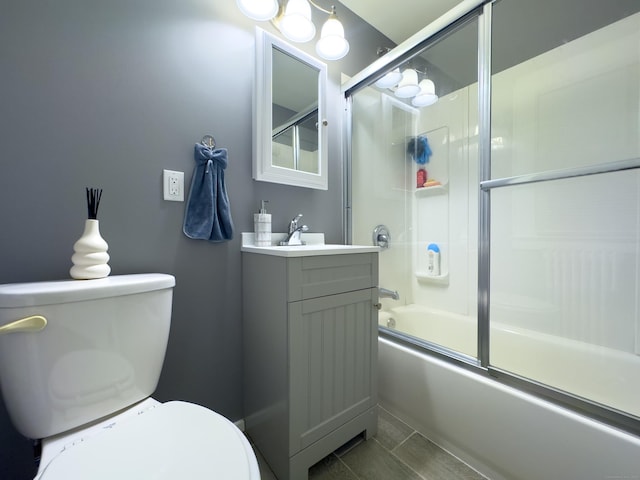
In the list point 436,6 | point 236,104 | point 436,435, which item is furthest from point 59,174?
point 436,6

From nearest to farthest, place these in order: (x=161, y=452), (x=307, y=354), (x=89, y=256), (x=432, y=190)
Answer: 1. (x=161, y=452)
2. (x=89, y=256)
3. (x=307, y=354)
4. (x=432, y=190)

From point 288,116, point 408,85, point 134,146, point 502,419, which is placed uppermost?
point 408,85

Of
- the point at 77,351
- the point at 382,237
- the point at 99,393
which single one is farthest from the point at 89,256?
the point at 382,237

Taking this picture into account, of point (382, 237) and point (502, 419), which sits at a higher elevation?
point (382, 237)

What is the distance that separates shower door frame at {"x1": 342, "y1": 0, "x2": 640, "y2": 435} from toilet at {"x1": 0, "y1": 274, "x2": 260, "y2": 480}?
991 mm

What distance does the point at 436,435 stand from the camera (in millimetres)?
1190

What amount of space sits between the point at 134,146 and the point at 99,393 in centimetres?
83

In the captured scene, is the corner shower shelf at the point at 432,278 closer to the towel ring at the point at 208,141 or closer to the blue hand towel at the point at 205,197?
the blue hand towel at the point at 205,197

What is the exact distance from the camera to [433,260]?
196 cm

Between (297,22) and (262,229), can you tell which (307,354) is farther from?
(297,22)

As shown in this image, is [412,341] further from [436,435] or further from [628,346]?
[628,346]

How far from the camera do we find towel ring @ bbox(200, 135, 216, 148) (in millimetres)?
1139

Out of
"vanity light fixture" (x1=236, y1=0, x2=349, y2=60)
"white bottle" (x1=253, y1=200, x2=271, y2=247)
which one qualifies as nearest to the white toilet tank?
"white bottle" (x1=253, y1=200, x2=271, y2=247)

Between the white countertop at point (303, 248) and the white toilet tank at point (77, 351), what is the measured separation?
1.29 ft
